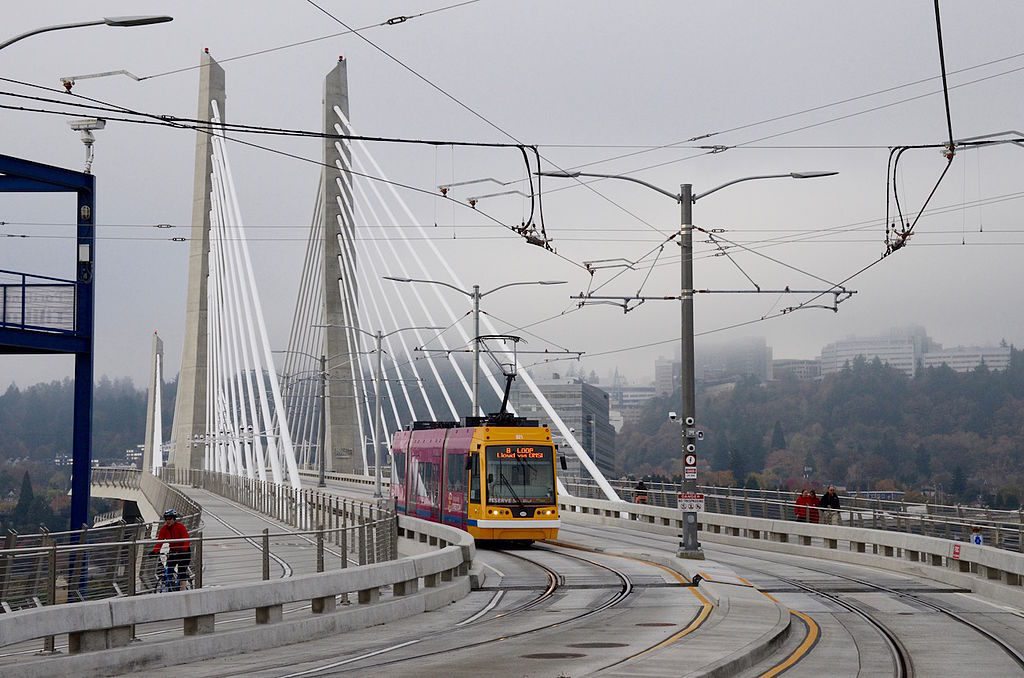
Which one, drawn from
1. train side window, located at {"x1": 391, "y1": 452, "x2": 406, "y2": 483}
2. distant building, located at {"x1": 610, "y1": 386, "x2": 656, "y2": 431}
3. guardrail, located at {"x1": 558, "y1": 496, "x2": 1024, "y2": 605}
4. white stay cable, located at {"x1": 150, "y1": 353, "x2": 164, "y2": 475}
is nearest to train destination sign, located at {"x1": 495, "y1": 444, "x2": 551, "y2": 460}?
guardrail, located at {"x1": 558, "y1": 496, "x2": 1024, "y2": 605}

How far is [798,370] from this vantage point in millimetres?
135500

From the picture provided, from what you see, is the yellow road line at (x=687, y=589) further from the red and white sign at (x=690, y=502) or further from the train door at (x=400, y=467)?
the train door at (x=400, y=467)

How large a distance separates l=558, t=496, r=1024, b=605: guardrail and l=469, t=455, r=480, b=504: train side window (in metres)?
7.85

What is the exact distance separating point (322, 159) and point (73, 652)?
6029cm

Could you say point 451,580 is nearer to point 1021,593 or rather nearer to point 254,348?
point 1021,593

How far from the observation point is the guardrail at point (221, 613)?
13055 millimetres

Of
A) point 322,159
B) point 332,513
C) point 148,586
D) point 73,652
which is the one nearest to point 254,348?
point 322,159

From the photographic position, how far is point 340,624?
18.0m

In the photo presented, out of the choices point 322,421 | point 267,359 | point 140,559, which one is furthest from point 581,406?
point 140,559

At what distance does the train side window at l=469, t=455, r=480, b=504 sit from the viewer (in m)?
34.9

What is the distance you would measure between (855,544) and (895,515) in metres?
1.91

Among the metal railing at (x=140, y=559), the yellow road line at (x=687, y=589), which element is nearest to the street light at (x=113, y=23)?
the metal railing at (x=140, y=559)

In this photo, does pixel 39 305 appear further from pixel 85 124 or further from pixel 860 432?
pixel 860 432

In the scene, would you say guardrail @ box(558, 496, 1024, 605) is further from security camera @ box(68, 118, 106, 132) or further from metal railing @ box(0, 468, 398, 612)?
security camera @ box(68, 118, 106, 132)
